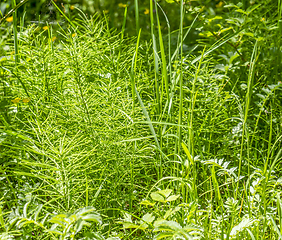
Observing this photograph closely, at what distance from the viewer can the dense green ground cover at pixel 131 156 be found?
44.1 inches

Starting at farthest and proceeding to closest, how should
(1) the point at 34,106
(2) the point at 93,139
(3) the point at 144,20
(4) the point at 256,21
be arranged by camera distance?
1. (3) the point at 144,20
2. (4) the point at 256,21
3. (1) the point at 34,106
4. (2) the point at 93,139

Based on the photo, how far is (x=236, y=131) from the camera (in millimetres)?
1761

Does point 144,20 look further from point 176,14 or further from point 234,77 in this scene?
point 234,77

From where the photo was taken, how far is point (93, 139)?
1362 millimetres

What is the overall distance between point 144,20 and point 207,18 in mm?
1691

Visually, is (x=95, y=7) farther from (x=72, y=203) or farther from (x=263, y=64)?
(x=72, y=203)

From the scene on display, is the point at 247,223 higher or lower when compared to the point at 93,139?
lower

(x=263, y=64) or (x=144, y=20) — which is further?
(x=144, y=20)

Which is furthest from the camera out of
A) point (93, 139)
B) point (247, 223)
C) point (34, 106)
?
point (34, 106)

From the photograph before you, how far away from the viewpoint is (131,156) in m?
1.37

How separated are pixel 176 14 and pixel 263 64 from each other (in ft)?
6.02

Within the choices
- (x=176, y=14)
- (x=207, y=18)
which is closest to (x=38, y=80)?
(x=207, y=18)

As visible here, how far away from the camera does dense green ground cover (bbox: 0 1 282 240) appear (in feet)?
3.67

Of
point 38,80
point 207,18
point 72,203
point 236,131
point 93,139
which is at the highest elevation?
point 207,18
